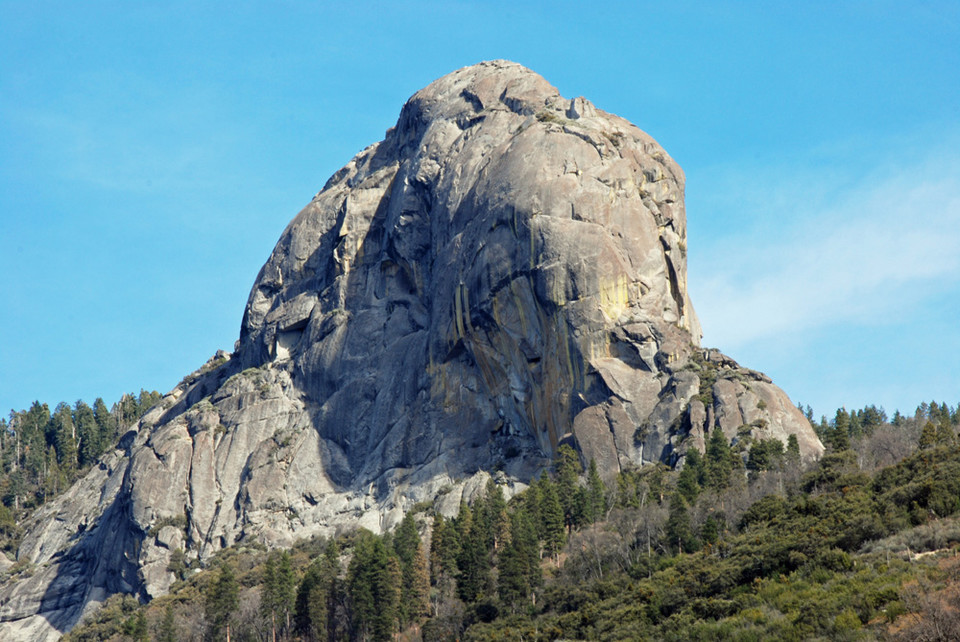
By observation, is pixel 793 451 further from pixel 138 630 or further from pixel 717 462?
pixel 138 630

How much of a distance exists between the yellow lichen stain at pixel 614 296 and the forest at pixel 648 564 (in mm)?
14849

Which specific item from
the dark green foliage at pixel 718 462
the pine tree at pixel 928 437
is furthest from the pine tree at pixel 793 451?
the pine tree at pixel 928 437

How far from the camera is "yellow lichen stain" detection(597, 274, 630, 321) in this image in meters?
127

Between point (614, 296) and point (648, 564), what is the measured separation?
4326cm

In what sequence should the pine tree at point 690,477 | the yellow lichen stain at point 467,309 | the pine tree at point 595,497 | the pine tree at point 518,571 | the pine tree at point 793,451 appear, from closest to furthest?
the pine tree at point 518,571 < the pine tree at point 690,477 < the pine tree at point 793,451 < the pine tree at point 595,497 < the yellow lichen stain at point 467,309

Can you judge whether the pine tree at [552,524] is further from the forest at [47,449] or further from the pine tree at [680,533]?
the forest at [47,449]

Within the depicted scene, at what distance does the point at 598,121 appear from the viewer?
146 m

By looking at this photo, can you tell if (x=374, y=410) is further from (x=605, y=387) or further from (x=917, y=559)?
(x=917, y=559)


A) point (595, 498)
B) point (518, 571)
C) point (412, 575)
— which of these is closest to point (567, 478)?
point (595, 498)

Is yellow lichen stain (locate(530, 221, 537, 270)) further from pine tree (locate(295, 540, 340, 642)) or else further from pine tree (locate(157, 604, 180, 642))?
pine tree (locate(157, 604, 180, 642))

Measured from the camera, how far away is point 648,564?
293ft

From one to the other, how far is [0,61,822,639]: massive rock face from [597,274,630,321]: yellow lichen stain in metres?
0.22

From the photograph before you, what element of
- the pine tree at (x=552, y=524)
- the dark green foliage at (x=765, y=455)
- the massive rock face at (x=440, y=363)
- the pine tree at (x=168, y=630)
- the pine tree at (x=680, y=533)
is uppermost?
the massive rock face at (x=440, y=363)

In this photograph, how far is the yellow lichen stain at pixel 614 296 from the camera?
12656 centimetres
